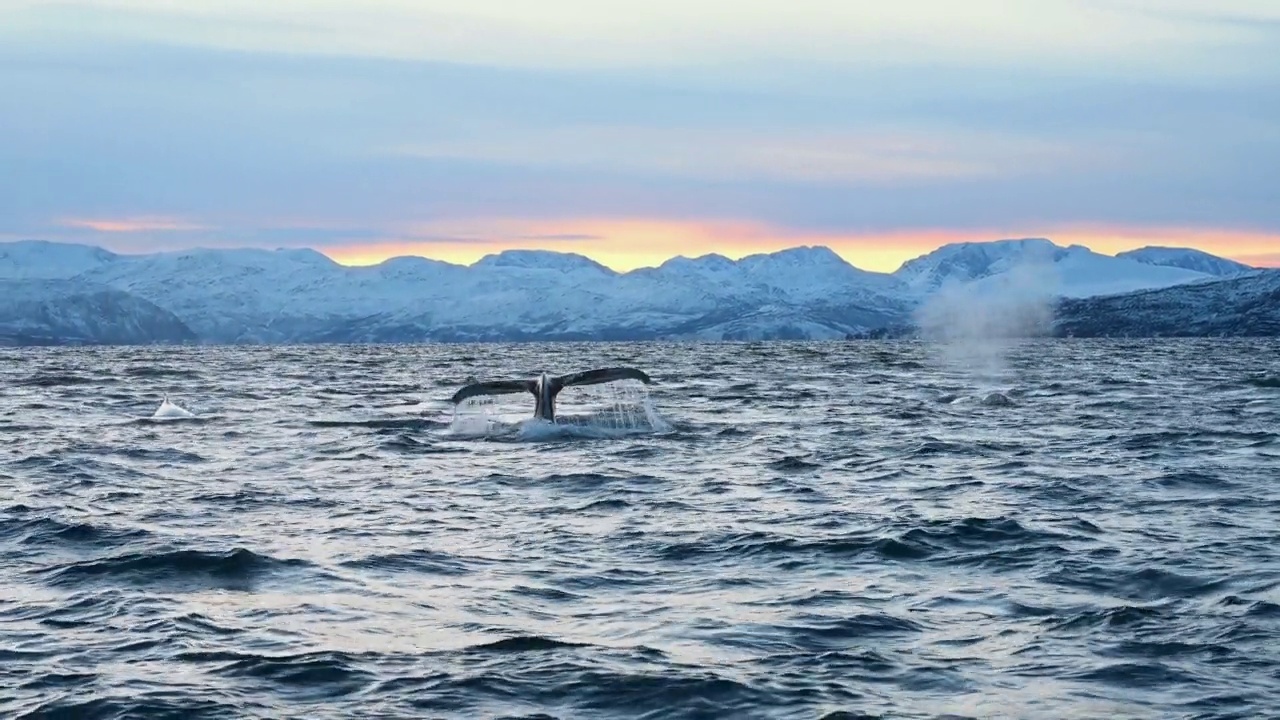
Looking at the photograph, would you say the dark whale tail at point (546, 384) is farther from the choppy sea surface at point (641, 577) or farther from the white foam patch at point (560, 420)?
the choppy sea surface at point (641, 577)

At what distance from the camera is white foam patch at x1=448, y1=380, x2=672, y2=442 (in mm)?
35250

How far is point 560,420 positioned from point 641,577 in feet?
69.0

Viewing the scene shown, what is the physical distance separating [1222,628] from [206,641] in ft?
28.7

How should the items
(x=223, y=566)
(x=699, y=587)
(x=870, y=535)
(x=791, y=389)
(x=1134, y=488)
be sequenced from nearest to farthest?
1. (x=699, y=587)
2. (x=223, y=566)
3. (x=870, y=535)
4. (x=1134, y=488)
5. (x=791, y=389)

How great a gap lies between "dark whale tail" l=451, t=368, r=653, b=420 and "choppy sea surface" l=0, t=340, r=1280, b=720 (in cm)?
123

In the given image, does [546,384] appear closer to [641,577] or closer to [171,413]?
[171,413]

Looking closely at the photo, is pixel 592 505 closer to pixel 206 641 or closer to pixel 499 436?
pixel 206 641

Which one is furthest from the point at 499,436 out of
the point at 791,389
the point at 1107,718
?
the point at 791,389

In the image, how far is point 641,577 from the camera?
642 inches

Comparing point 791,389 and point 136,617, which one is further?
point 791,389

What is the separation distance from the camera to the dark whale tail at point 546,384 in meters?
30.7

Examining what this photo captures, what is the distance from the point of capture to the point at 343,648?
12836 mm

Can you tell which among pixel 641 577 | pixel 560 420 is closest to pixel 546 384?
pixel 560 420

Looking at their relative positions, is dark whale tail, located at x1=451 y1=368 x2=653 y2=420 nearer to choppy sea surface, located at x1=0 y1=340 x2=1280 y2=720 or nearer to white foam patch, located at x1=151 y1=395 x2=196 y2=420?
choppy sea surface, located at x1=0 y1=340 x2=1280 y2=720
